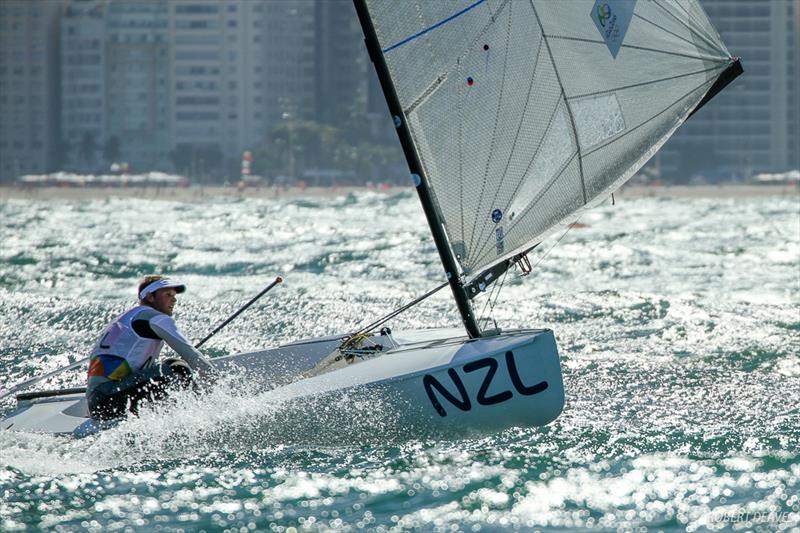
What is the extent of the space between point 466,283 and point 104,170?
337 feet

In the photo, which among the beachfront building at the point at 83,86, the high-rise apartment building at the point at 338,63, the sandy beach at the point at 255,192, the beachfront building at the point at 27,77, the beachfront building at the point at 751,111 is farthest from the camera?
the beachfront building at the point at 27,77

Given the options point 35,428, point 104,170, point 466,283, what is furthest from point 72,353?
point 104,170

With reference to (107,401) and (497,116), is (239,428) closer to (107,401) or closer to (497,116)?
(107,401)

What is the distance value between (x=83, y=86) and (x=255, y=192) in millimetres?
28108

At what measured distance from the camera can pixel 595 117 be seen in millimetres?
7660

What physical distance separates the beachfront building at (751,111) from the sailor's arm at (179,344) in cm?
10156

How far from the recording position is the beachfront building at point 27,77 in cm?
11169

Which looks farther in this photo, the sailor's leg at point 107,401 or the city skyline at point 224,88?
the city skyline at point 224,88

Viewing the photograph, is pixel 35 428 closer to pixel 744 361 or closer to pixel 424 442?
pixel 424 442

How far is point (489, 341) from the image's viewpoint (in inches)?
287

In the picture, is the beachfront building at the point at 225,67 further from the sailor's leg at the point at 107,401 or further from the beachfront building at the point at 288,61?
the sailor's leg at the point at 107,401

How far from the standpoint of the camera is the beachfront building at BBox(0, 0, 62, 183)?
366ft

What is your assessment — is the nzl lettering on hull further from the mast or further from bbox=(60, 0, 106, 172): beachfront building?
bbox=(60, 0, 106, 172): beachfront building

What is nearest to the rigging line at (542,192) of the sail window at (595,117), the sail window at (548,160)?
the sail window at (548,160)
